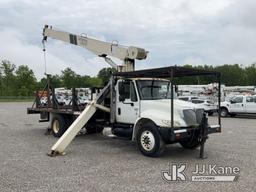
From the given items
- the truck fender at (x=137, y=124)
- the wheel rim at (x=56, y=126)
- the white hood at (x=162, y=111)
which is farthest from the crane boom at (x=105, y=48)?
the wheel rim at (x=56, y=126)

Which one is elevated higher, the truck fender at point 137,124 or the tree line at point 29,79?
the tree line at point 29,79

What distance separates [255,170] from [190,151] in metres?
2.85

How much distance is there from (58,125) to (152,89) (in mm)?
4981

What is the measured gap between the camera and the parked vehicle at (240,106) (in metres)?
26.4

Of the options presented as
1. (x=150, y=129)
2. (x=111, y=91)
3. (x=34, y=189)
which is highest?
(x=111, y=91)

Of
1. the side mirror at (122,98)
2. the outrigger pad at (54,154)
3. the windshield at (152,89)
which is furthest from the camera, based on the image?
the side mirror at (122,98)

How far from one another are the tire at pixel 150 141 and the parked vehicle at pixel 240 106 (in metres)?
17.8

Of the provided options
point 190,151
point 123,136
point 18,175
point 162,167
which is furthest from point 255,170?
point 18,175

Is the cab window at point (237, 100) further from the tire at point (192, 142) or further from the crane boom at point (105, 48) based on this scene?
the tire at point (192, 142)

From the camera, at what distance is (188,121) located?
10.2 meters

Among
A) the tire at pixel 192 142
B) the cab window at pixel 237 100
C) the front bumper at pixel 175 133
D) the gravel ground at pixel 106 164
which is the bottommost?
the gravel ground at pixel 106 164

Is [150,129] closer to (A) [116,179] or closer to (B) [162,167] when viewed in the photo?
(B) [162,167]

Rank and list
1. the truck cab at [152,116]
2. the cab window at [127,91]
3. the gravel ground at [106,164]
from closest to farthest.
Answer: the gravel ground at [106,164] < the truck cab at [152,116] < the cab window at [127,91]

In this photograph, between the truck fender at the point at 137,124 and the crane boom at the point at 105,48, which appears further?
the crane boom at the point at 105,48
